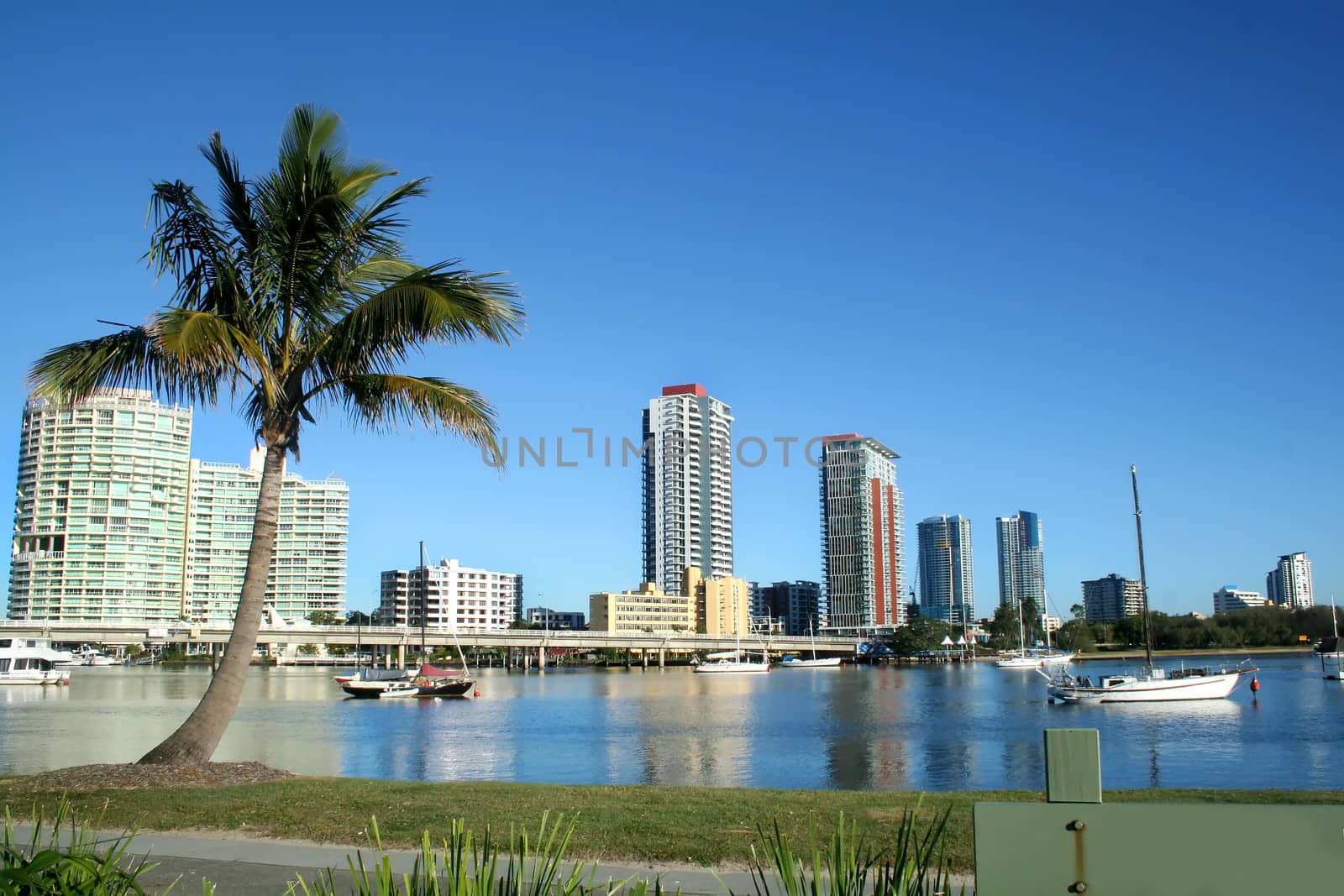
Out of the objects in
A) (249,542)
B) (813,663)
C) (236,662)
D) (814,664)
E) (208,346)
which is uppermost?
(249,542)

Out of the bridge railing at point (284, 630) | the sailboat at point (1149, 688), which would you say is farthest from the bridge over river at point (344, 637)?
the sailboat at point (1149, 688)

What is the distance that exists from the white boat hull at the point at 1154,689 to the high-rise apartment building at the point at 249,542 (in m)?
146

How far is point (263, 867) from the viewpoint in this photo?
27.2ft

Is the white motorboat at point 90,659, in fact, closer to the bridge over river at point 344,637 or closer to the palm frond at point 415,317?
the bridge over river at point 344,637

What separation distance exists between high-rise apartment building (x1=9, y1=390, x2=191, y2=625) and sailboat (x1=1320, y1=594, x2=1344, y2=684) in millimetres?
147041

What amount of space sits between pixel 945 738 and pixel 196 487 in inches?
6605

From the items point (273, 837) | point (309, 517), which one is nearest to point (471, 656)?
point (309, 517)

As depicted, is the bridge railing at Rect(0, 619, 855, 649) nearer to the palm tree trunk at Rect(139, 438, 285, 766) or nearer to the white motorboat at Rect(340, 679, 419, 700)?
the white motorboat at Rect(340, 679, 419, 700)

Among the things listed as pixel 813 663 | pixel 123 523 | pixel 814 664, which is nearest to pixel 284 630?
pixel 123 523

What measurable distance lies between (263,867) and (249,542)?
185 meters

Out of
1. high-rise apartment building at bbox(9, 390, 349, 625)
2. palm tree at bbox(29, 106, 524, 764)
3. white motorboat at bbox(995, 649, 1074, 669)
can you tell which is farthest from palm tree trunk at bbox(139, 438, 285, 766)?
high-rise apartment building at bbox(9, 390, 349, 625)

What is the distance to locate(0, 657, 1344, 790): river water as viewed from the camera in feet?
87.4

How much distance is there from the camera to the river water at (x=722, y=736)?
26641mm

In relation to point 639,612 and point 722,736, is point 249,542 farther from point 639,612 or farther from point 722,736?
point 722,736
